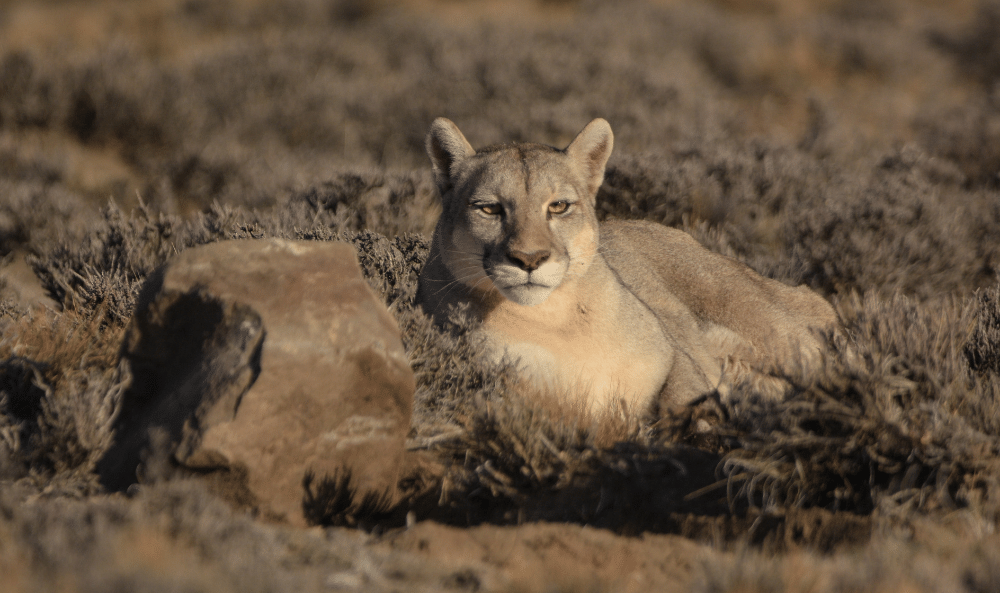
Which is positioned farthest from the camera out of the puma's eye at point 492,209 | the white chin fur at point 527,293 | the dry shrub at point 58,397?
the puma's eye at point 492,209

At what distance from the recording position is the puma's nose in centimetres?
409

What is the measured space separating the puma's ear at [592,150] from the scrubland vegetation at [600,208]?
1.43 meters

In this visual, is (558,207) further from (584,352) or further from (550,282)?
(584,352)

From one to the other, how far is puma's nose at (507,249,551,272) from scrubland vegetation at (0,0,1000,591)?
58 cm

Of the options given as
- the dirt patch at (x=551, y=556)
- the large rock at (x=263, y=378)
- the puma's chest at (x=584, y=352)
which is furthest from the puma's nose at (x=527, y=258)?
the dirt patch at (x=551, y=556)

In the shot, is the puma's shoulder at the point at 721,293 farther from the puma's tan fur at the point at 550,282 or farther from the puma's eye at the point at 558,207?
the puma's eye at the point at 558,207

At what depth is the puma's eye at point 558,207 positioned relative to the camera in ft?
15.2

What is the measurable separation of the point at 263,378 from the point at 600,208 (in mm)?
5398

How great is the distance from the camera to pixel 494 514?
135 inches

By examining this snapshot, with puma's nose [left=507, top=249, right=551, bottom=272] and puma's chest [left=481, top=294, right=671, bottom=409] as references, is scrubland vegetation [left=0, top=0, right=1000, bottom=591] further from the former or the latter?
puma's nose [left=507, top=249, right=551, bottom=272]

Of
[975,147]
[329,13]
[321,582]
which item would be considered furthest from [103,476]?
[329,13]

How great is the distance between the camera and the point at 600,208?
26.1 ft

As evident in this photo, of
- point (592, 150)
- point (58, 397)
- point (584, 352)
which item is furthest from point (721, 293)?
point (58, 397)

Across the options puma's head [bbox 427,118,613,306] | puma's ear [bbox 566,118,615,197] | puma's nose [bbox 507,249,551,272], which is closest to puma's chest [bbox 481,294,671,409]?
puma's head [bbox 427,118,613,306]
